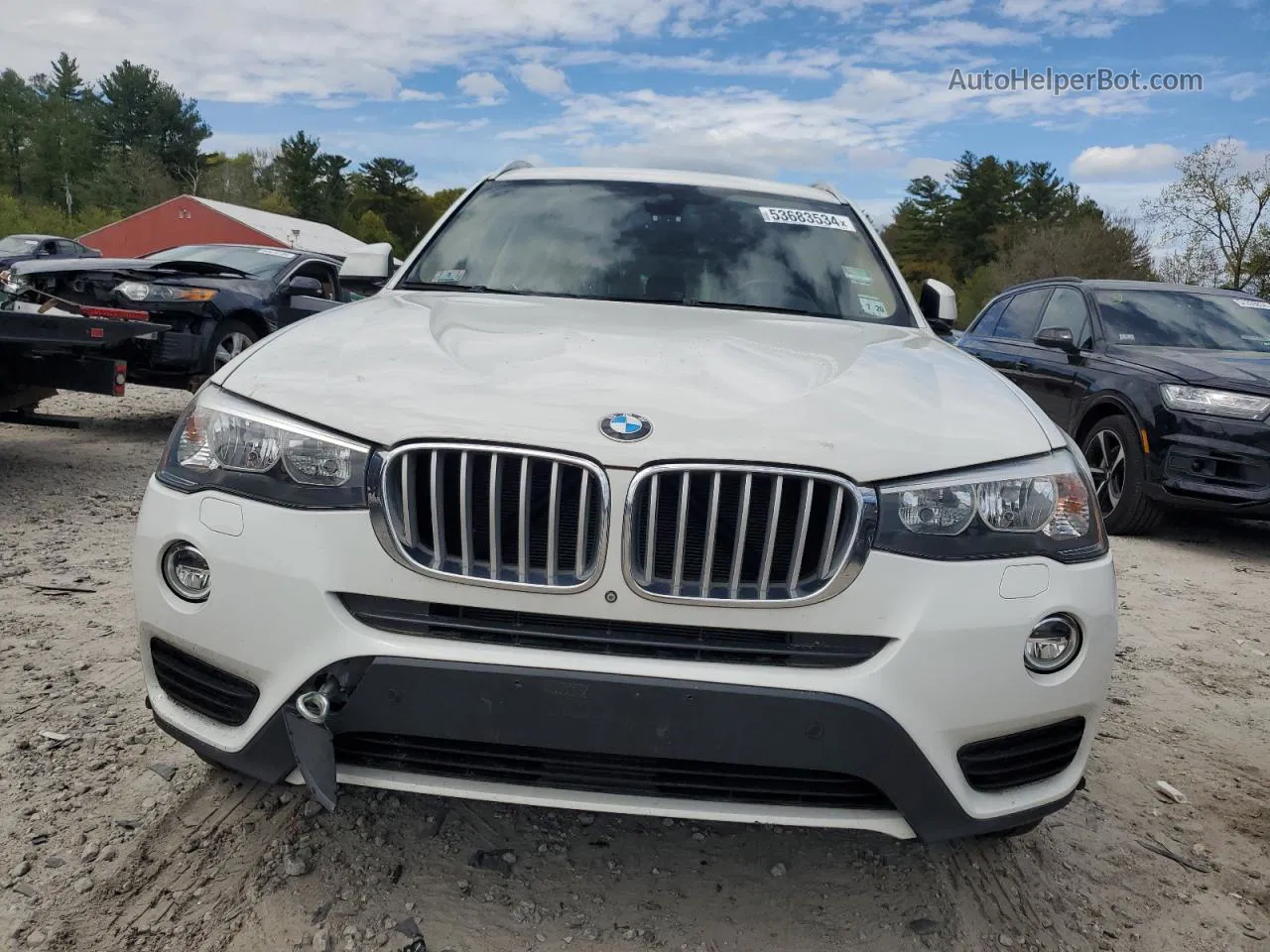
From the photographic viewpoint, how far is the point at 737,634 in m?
1.88

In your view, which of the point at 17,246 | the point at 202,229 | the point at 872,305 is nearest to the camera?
the point at 872,305

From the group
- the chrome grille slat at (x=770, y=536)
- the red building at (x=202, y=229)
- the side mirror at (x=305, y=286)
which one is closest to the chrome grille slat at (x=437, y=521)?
the chrome grille slat at (x=770, y=536)

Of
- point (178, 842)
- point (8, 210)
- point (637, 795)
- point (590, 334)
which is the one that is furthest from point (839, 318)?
point (8, 210)

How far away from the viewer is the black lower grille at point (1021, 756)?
1.96 metres

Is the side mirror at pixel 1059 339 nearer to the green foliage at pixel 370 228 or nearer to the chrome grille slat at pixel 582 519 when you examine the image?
the chrome grille slat at pixel 582 519

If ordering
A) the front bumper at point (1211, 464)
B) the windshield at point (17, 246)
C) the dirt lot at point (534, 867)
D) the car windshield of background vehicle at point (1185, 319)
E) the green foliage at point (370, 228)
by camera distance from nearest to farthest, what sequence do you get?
the dirt lot at point (534, 867) < the front bumper at point (1211, 464) < the car windshield of background vehicle at point (1185, 319) < the windshield at point (17, 246) < the green foliage at point (370, 228)

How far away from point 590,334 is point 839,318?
1048 millimetres

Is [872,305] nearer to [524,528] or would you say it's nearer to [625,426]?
[625,426]

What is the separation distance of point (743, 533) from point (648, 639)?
10.3 inches

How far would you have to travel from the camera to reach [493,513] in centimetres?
186

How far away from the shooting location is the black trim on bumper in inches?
71.2

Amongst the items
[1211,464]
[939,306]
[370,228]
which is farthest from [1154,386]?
[370,228]

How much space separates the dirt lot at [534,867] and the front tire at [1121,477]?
3.10 m

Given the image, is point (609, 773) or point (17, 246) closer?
point (609, 773)
